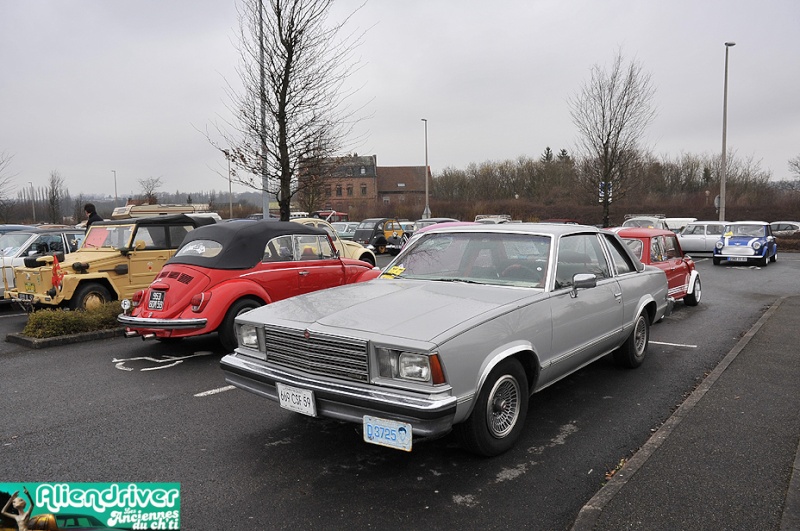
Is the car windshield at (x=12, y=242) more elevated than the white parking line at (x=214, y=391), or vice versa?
the car windshield at (x=12, y=242)

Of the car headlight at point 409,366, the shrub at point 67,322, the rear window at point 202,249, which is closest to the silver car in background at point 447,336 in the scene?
the car headlight at point 409,366

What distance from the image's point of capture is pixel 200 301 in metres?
6.93

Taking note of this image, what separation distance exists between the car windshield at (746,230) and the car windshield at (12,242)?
20.7m

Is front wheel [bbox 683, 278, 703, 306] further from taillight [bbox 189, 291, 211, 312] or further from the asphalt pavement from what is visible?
taillight [bbox 189, 291, 211, 312]

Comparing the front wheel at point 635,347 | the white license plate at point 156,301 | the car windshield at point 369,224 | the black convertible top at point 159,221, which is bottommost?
the front wheel at point 635,347

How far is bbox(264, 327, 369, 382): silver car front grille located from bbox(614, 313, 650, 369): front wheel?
3694 millimetres

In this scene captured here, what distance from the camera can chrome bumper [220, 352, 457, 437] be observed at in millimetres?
3373

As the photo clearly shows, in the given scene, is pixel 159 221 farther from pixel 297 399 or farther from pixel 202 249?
pixel 297 399

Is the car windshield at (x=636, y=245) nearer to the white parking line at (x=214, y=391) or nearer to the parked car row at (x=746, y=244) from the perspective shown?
the white parking line at (x=214, y=391)

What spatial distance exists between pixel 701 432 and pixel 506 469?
1.60 metres

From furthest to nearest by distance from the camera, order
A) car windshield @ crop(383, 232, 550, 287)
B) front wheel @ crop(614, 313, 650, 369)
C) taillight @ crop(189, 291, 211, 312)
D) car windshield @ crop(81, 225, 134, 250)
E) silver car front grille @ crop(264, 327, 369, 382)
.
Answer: car windshield @ crop(81, 225, 134, 250)
taillight @ crop(189, 291, 211, 312)
front wheel @ crop(614, 313, 650, 369)
car windshield @ crop(383, 232, 550, 287)
silver car front grille @ crop(264, 327, 369, 382)

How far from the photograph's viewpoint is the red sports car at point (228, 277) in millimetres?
6922

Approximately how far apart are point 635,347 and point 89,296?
333 inches

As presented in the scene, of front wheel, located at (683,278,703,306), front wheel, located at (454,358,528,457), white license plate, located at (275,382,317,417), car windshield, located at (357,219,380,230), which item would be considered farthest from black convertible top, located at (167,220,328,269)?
car windshield, located at (357,219,380,230)
